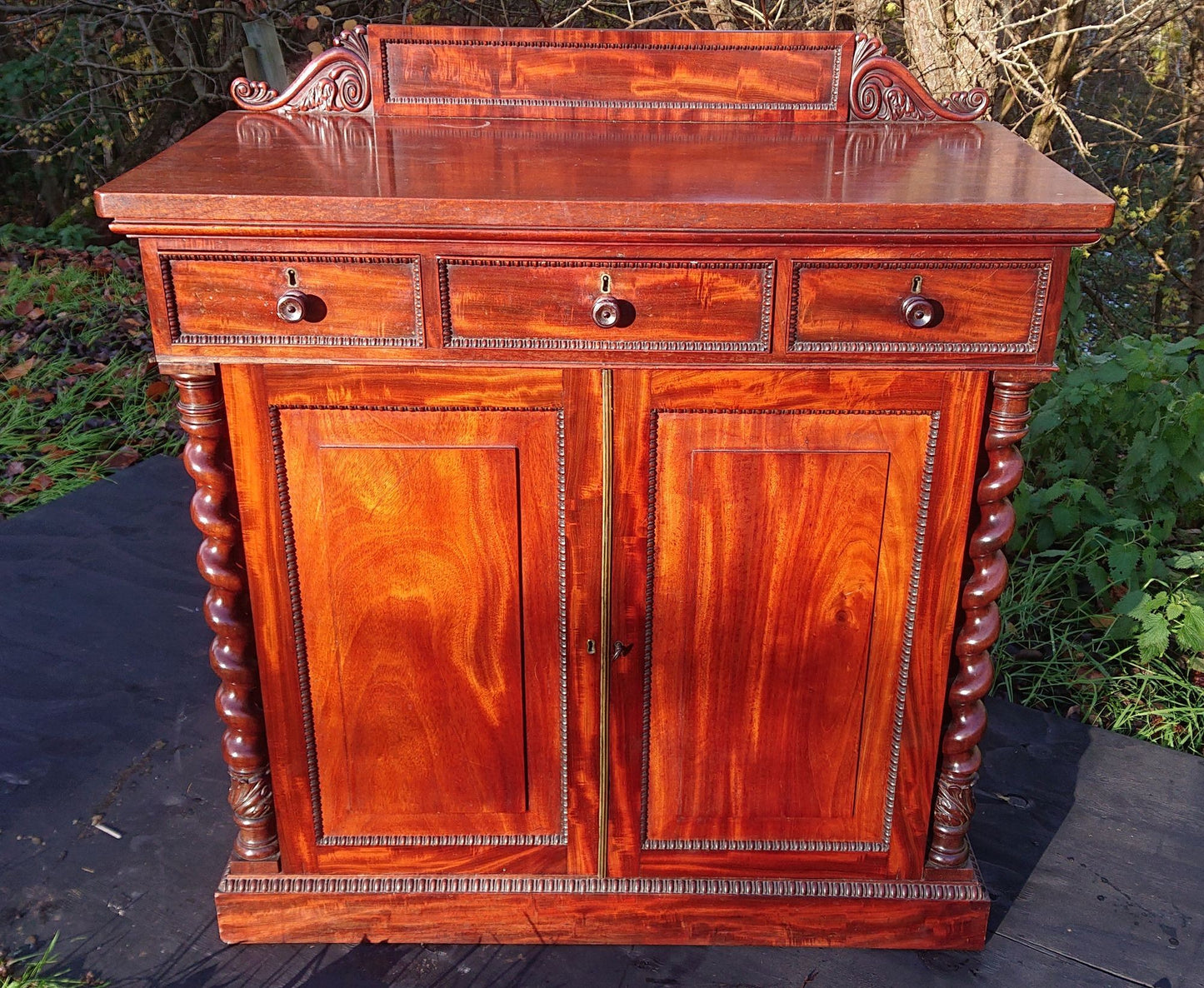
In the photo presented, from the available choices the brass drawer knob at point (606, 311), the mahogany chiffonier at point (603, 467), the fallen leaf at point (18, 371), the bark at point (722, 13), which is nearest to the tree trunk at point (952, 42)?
the bark at point (722, 13)

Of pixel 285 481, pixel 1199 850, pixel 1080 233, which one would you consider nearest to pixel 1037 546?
pixel 1199 850

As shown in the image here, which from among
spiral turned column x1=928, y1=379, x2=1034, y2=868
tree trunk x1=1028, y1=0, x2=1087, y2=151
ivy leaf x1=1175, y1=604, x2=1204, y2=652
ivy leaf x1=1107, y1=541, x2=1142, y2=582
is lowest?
ivy leaf x1=1175, y1=604, x2=1204, y2=652

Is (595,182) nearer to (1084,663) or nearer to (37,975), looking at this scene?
(37,975)

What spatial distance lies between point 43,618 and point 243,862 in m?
1.28

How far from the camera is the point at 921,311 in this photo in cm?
157

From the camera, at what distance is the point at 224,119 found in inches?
80.7

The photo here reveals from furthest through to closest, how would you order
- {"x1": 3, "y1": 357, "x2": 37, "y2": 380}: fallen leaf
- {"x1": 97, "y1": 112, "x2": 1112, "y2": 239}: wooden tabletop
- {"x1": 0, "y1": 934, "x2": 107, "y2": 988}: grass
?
{"x1": 3, "y1": 357, "x2": 37, "y2": 380}: fallen leaf
{"x1": 0, "y1": 934, "x2": 107, "y2": 988}: grass
{"x1": 97, "y1": 112, "x2": 1112, "y2": 239}: wooden tabletop

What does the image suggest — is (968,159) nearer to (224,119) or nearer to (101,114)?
(224,119)

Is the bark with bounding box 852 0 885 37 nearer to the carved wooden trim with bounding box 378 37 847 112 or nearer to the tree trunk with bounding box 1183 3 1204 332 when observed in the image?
the tree trunk with bounding box 1183 3 1204 332

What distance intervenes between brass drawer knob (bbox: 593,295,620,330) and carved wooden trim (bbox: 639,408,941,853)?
0.58 feet

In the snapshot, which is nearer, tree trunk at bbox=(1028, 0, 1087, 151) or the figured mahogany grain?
the figured mahogany grain

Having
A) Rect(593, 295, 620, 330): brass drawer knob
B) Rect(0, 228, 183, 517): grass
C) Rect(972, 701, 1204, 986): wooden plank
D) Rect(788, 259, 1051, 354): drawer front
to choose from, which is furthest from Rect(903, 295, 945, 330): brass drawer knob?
Rect(0, 228, 183, 517): grass

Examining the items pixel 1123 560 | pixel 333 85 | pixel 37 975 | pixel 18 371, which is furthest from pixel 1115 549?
pixel 18 371

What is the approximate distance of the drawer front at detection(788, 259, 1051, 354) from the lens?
5.17 ft
